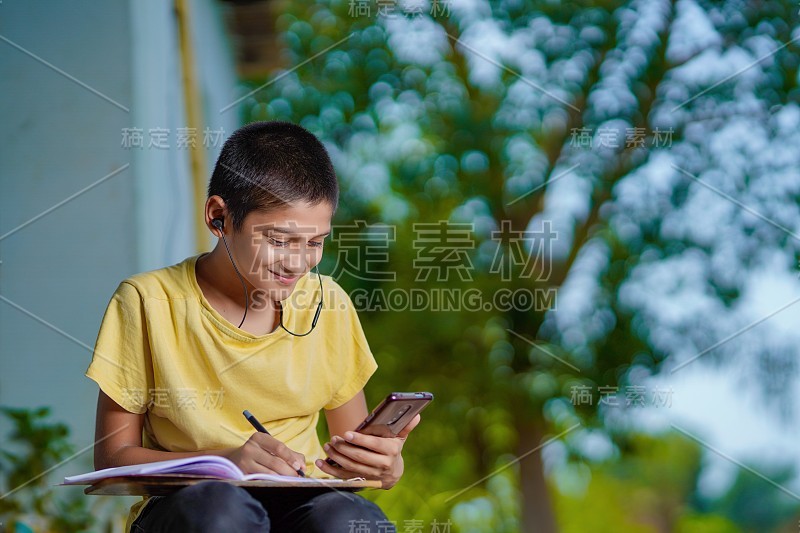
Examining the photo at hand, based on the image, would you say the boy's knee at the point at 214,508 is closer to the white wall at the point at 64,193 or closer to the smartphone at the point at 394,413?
the smartphone at the point at 394,413

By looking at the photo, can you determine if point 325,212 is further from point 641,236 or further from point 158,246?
point 641,236

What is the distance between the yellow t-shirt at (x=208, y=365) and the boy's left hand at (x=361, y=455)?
0.08 metres

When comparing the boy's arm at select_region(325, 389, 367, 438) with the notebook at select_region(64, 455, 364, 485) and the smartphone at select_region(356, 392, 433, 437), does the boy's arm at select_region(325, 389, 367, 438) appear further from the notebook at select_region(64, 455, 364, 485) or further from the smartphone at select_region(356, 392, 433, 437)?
the notebook at select_region(64, 455, 364, 485)

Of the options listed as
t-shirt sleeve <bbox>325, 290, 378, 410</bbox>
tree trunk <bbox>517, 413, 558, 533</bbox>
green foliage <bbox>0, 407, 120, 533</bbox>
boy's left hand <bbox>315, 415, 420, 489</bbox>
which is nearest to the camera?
boy's left hand <bbox>315, 415, 420, 489</bbox>

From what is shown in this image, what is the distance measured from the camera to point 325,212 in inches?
36.3

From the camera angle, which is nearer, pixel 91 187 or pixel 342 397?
pixel 342 397

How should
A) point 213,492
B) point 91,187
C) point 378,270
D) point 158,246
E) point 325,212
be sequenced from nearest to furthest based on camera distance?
point 213,492, point 325,212, point 91,187, point 158,246, point 378,270

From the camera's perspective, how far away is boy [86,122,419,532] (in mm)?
836

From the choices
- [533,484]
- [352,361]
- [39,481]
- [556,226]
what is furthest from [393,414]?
[533,484]

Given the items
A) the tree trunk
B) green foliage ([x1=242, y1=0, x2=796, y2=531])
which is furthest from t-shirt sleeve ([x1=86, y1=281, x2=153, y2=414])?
the tree trunk

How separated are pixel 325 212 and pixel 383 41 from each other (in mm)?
2485

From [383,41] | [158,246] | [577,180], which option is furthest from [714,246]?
[158,246]

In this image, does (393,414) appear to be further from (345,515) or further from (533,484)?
(533,484)

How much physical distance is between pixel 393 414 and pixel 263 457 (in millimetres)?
124
